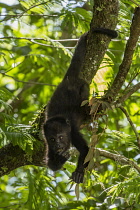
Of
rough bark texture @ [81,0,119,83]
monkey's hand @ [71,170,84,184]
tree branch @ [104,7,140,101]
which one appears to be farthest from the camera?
monkey's hand @ [71,170,84,184]

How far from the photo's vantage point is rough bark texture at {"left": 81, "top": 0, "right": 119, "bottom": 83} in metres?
3.24

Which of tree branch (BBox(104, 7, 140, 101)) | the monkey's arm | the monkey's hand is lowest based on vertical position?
the monkey's hand

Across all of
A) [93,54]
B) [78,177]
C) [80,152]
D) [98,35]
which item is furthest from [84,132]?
[98,35]

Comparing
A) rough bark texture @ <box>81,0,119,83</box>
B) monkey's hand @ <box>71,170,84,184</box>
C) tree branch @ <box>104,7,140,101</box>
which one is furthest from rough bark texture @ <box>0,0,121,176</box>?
monkey's hand @ <box>71,170,84,184</box>

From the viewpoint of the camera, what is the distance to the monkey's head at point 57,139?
3.71 meters

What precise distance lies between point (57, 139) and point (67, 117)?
243mm

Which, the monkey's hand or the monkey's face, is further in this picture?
the monkey's face

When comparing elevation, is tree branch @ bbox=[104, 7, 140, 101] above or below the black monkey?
above

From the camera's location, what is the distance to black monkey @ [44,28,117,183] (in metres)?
3.68

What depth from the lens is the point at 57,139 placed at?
379 centimetres

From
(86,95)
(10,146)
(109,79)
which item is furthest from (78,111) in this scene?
(10,146)

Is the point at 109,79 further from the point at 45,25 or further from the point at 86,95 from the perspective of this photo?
the point at 45,25

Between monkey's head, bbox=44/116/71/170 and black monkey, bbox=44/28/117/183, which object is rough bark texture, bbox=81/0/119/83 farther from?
monkey's head, bbox=44/116/71/170

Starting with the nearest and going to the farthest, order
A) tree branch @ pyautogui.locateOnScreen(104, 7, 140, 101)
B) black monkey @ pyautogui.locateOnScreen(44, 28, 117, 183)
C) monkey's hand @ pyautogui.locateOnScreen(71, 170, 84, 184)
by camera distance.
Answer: tree branch @ pyautogui.locateOnScreen(104, 7, 140, 101) → monkey's hand @ pyautogui.locateOnScreen(71, 170, 84, 184) → black monkey @ pyautogui.locateOnScreen(44, 28, 117, 183)
